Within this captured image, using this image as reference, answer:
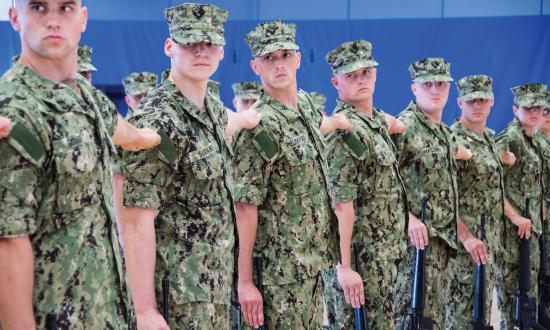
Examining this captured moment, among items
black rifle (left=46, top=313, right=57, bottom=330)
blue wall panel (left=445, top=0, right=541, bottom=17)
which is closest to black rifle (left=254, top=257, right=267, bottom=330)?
black rifle (left=46, top=313, right=57, bottom=330)

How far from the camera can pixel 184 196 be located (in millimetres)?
2428

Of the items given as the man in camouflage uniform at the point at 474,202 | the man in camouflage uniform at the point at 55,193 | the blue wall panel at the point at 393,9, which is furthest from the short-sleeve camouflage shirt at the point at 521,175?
the man in camouflage uniform at the point at 55,193

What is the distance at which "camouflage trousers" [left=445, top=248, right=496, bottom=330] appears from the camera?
176 inches

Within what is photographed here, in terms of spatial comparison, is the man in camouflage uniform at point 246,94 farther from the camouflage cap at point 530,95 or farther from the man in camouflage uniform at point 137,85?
the camouflage cap at point 530,95

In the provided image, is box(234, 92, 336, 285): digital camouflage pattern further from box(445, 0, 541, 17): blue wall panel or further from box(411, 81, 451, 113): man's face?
box(445, 0, 541, 17): blue wall panel

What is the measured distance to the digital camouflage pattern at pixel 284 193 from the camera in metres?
2.93

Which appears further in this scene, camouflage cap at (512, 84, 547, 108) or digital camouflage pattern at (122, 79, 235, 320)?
camouflage cap at (512, 84, 547, 108)

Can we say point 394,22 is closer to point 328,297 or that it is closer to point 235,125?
point 328,297

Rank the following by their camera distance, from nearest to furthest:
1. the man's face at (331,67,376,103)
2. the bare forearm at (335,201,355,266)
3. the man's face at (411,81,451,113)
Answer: the bare forearm at (335,201,355,266) < the man's face at (331,67,376,103) < the man's face at (411,81,451,113)

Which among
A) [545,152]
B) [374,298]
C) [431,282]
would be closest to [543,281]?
[545,152]

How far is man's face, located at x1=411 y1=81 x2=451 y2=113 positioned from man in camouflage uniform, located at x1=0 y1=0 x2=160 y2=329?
2.64 m

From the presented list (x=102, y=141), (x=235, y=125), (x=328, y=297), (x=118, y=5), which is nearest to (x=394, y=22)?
(x=118, y=5)

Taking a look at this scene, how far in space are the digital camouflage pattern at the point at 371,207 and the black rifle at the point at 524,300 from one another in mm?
1598

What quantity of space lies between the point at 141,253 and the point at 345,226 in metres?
1.35
